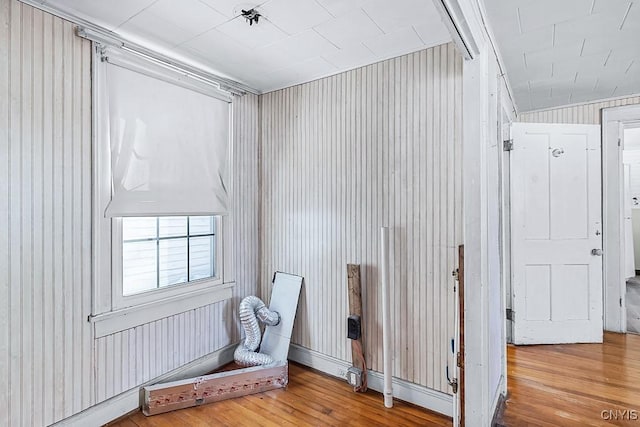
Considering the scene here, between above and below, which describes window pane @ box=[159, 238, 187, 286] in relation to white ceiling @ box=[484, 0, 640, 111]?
below

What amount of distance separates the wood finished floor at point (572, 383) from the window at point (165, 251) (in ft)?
8.04

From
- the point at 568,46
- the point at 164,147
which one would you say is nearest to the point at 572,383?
the point at 568,46

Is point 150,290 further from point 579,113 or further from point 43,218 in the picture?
point 579,113

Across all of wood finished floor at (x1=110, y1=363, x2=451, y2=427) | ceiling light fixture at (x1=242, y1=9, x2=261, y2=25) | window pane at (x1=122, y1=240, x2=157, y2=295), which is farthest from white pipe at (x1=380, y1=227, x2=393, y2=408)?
window pane at (x1=122, y1=240, x2=157, y2=295)

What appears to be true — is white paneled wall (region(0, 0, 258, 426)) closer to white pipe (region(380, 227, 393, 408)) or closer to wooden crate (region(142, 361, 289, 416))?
wooden crate (region(142, 361, 289, 416))

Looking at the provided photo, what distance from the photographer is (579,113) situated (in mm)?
3475

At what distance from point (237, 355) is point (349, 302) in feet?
3.55

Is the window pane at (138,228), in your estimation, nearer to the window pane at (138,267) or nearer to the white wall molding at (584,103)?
the window pane at (138,267)

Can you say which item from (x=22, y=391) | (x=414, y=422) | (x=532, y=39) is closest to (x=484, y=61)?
(x=532, y=39)

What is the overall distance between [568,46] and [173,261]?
3.20 metres

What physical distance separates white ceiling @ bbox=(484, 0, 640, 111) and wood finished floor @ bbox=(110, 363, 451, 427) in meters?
2.47

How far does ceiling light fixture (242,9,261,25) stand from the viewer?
1858 millimetres

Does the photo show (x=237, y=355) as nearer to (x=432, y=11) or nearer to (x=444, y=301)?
(x=444, y=301)

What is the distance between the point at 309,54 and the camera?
2.38m
